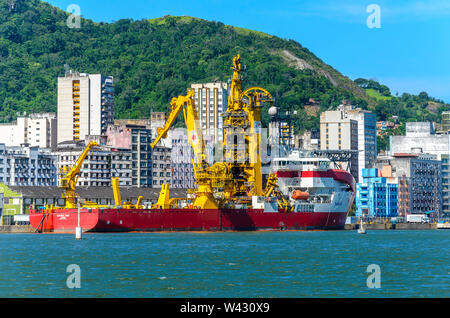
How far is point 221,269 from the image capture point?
190ft

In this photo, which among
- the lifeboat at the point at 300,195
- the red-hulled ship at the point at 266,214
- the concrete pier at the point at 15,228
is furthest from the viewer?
the concrete pier at the point at 15,228

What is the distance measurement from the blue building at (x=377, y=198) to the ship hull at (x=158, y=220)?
6266 centimetres

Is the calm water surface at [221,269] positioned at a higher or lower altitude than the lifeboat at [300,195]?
lower

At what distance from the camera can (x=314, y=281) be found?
5094cm

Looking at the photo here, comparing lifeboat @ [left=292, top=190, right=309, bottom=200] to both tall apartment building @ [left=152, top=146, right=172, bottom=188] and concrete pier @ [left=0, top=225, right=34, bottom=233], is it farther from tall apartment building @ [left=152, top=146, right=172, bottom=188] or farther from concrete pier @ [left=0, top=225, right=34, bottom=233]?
tall apartment building @ [left=152, top=146, right=172, bottom=188]

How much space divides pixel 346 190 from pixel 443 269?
239 ft

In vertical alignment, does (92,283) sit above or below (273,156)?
below

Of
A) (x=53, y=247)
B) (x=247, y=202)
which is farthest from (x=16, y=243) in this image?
(x=247, y=202)

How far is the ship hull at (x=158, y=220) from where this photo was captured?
112 metres

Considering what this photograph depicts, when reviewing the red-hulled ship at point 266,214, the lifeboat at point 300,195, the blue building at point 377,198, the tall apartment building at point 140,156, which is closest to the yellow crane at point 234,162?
the lifeboat at point 300,195

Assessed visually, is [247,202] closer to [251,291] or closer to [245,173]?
[245,173]

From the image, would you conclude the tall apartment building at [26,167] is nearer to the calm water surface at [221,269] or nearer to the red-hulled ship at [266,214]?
the red-hulled ship at [266,214]

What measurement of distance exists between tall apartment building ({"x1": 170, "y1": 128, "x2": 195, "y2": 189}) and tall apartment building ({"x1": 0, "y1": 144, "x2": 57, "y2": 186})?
23.9m

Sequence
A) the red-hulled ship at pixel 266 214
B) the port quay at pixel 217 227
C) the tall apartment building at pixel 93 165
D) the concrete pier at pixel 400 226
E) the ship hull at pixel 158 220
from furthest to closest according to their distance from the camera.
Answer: the tall apartment building at pixel 93 165, the concrete pier at pixel 400 226, the red-hulled ship at pixel 266 214, the ship hull at pixel 158 220, the port quay at pixel 217 227
